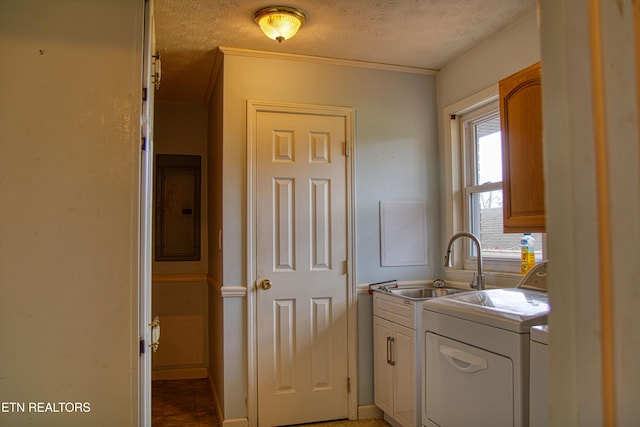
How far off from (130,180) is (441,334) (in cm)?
148

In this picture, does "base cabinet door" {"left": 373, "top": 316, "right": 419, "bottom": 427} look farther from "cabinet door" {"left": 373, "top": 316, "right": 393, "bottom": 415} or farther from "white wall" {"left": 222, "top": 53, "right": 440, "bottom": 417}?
"white wall" {"left": 222, "top": 53, "right": 440, "bottom": 417}

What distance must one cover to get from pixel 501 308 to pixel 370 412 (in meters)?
1.58

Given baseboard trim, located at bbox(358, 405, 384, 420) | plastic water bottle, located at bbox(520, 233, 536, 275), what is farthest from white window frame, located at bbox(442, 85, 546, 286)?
baseboard trim, located at bbox(358, 405, 384, 420)

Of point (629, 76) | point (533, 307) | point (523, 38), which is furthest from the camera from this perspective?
point (523, 38)

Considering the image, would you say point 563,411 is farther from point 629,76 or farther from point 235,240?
point 235,240

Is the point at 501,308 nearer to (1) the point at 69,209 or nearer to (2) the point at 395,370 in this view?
(2) the point at 395,370

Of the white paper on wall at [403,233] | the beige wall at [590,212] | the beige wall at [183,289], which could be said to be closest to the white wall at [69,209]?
the beige wall at [590,212]

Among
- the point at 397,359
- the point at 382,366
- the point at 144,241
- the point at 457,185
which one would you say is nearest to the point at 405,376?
the point at 397,359

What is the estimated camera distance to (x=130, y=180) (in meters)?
1.32

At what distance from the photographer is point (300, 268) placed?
2.95 m

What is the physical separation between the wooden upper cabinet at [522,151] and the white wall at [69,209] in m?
1.67

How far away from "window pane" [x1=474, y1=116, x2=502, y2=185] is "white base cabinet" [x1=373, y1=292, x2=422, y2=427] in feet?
3.32

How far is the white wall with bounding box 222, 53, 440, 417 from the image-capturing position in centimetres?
286

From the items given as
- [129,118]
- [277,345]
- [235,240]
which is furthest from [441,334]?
[129,118]
